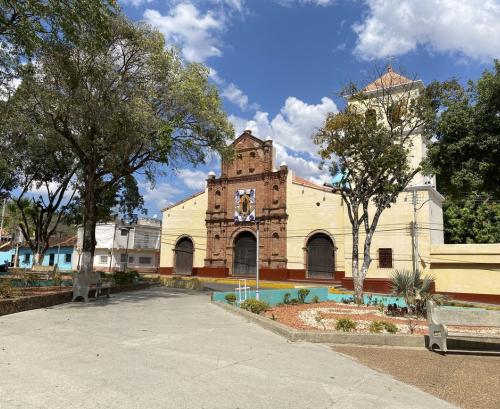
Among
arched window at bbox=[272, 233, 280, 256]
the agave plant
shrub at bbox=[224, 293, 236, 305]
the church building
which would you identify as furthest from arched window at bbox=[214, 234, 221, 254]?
the agave plant

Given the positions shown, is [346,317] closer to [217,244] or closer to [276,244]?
[276,244]

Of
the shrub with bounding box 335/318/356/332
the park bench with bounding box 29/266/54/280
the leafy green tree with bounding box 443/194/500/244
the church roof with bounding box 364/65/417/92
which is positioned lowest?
the shrub with bounding box 335/318/356/332

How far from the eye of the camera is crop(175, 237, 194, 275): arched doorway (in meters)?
41.1

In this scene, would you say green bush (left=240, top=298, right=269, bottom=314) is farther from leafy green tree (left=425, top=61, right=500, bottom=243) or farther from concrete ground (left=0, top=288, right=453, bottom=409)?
leafy green tree (left=425, top=61, right=500, bottom=243)

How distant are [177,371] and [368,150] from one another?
516 inches

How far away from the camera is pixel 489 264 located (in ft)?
78.5

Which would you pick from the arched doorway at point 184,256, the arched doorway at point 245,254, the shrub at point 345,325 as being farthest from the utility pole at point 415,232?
the arched doorway at point 184,256

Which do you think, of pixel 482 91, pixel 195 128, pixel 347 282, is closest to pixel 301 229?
pixel 347 282

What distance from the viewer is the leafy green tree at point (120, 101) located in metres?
14.0

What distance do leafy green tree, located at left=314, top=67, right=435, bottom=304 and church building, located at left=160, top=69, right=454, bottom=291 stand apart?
11003 millimetres

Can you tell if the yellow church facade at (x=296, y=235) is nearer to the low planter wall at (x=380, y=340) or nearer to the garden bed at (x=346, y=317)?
the garden bed at (x=346, y=317)

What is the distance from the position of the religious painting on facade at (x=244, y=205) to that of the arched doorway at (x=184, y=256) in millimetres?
6107

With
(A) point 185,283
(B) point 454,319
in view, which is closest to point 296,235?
(A) point 185,283

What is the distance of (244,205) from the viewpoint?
39031 millimetres
